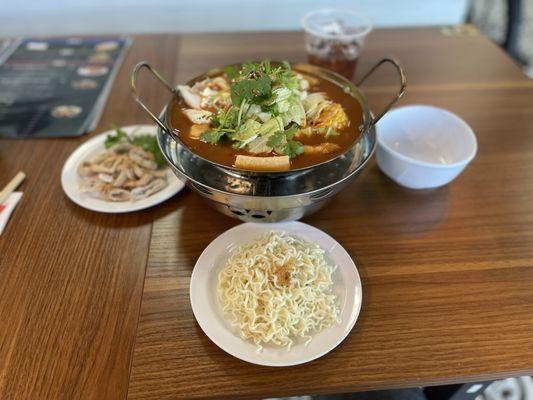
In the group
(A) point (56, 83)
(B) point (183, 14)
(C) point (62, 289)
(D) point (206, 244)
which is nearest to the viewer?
(C) point (62, 289)

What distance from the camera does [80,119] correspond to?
170 centimetres

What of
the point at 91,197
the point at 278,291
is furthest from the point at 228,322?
the point at 91,197

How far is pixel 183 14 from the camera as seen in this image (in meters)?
2.80

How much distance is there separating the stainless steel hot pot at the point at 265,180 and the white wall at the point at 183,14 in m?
1.93

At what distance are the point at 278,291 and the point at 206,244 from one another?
314mm

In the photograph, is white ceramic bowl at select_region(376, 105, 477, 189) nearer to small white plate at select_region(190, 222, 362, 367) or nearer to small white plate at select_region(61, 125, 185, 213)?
small white plate at select_region(190, 222, 362, 367)

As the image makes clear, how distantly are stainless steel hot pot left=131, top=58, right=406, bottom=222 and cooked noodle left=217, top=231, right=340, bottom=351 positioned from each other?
11 centimetres

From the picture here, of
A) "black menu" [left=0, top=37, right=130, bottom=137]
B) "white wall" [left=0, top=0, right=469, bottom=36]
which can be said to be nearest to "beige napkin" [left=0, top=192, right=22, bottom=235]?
"black menu" [left=0, top=37, right=130, bottom=137]

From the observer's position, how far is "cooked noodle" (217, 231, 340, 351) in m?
0.97

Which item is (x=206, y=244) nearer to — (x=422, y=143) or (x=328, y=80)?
(x=328, y=80)

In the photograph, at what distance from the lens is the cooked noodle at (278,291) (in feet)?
3.18

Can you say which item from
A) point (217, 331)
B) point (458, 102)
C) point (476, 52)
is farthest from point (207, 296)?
point (476, 52)

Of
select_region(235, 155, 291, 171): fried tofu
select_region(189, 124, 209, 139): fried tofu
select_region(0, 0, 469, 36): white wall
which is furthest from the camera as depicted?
select_region(0, 0, 469, 36): white wall

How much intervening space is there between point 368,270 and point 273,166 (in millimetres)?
430
